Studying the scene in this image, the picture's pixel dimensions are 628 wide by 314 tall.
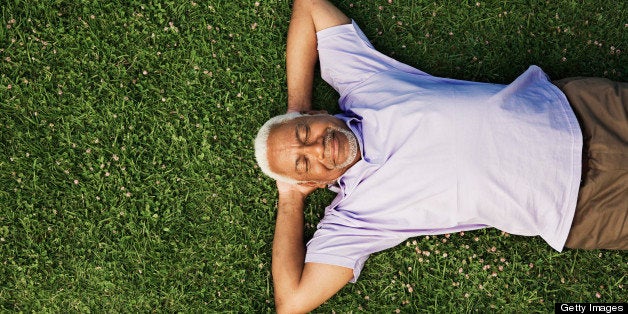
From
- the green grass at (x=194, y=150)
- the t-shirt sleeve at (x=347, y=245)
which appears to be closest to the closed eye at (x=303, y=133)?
the t-shirt sleeve at (x=347, y=245)

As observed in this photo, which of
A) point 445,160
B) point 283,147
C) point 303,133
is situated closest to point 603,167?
point 445,160

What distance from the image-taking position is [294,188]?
4809 mm

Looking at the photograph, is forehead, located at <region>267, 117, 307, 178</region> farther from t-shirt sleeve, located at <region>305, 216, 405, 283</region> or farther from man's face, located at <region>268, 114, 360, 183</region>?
t-shirt sleeve, located at <region>305, 216, 405, 283</region>

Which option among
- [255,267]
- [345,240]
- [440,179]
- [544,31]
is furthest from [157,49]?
[544,31]

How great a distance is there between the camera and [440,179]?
403cm

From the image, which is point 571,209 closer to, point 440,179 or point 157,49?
point 440,179

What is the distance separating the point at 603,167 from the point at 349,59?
2.29m

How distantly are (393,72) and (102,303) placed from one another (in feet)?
12.2

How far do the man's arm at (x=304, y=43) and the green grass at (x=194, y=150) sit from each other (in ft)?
1.14

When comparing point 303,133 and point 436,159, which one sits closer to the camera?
point 436,159

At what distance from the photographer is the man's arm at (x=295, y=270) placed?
4395 millimetres

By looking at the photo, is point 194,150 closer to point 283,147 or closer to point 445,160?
point 283,147

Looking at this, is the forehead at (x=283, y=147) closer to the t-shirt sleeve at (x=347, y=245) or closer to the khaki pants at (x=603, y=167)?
the t-shirt sleeve at (x=347, y=245)

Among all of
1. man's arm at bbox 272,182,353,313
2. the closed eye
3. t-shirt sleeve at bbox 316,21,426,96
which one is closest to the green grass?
man's arm at bbox 272,182,353,313
